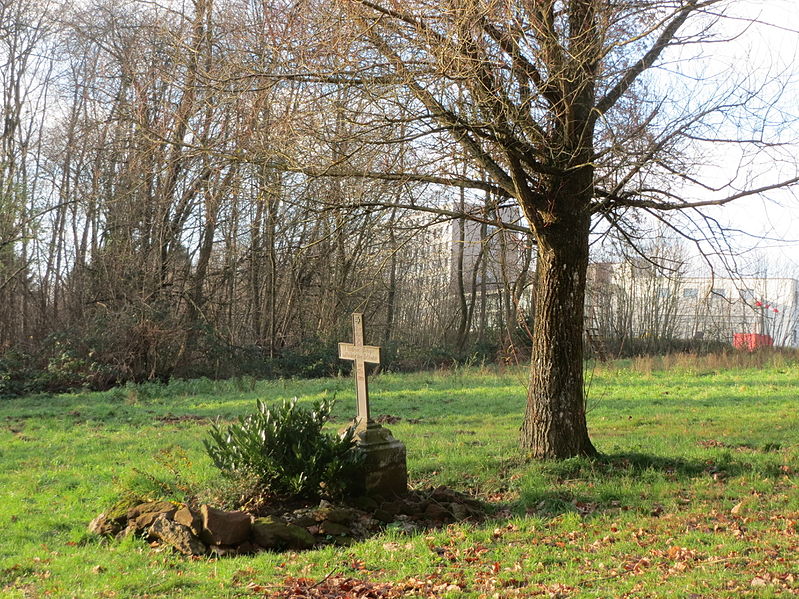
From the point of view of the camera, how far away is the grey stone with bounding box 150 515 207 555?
6.24 m

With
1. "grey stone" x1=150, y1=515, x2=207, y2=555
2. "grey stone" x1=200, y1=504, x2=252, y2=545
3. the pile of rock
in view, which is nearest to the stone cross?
the pile of rock

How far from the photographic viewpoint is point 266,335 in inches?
938

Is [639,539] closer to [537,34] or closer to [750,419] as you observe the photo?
[537,34]

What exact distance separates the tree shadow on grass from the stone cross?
6.04 ft

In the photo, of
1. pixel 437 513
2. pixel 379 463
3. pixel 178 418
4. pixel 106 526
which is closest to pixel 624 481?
pixel 437 513

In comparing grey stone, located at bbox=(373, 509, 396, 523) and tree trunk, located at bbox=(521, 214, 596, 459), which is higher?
tree trunk, located at bbox=(521, 214, 596, 459)

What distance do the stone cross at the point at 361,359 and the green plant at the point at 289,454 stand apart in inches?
18.8

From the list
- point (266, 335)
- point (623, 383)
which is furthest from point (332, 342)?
point (623, 383)

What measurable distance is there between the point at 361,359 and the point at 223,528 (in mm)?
2417

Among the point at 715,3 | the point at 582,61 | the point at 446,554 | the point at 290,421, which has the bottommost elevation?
the point at 446,554

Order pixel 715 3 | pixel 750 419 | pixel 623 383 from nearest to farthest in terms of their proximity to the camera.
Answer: pixel 715 3
pixel 750 419
pixel 623 383

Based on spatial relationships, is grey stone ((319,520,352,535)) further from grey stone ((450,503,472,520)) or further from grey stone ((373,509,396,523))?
grey stone ((450,503,472,520))

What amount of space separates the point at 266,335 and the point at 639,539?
18709 millimetres

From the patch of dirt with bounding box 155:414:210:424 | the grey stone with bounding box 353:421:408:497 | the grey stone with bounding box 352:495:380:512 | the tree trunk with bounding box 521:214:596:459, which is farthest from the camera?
the patch of dirt with bounding box 155:414:210:424
